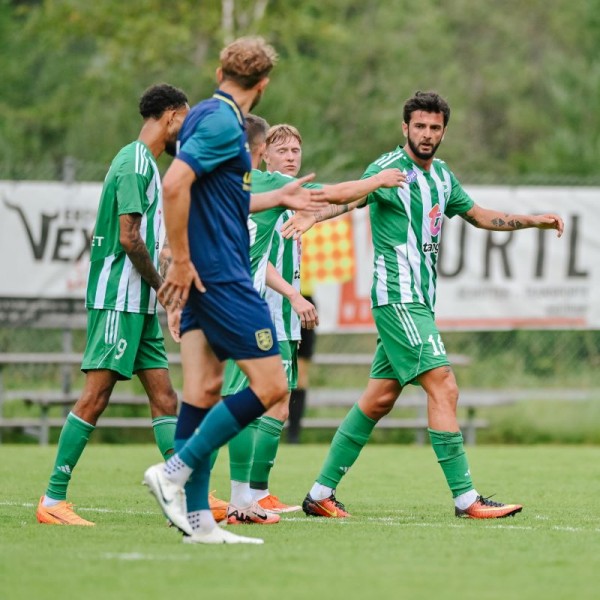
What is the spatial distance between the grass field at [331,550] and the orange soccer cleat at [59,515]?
10 cm

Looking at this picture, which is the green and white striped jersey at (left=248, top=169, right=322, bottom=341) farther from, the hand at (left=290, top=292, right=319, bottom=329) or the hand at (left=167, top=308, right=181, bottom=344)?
the hand at (left=167, top=308, right=181, bottom=344)

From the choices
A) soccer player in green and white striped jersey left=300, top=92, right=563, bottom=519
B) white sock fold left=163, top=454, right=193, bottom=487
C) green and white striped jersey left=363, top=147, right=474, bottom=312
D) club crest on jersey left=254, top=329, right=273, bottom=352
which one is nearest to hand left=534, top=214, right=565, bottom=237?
soccer player in green and white striped jersey left=300, top=92, right=563, bottom=519

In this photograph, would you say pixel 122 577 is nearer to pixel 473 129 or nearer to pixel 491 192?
pixel 491 192

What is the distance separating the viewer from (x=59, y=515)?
733cm

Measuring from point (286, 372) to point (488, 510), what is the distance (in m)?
1.54

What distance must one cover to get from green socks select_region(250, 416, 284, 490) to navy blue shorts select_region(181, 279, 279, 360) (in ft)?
6.73

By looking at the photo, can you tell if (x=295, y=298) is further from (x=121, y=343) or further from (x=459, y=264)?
(x=459, y=264)

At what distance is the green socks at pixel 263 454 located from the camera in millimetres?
8180

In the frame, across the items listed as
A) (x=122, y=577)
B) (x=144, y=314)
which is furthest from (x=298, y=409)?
(x=122, y=577)

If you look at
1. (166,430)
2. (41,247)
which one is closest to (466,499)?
(166,430)

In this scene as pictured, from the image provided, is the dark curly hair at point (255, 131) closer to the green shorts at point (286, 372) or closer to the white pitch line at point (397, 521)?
the green shorts at point (286, 372)

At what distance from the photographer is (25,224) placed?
1493 cm

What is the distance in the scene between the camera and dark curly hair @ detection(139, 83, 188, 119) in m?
7.59

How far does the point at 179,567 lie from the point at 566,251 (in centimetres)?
1079
